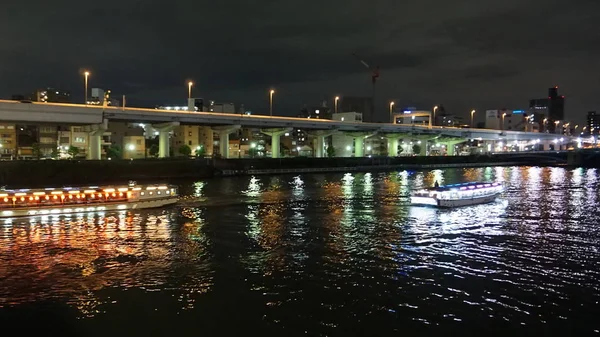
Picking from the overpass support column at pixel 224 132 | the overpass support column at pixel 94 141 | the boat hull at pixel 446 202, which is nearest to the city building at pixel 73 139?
the overpass support column at pixel 94 141

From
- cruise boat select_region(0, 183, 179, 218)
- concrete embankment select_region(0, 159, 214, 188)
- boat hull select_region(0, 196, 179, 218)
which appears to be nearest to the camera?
boat hull select_region(0, 196, 179, 218)

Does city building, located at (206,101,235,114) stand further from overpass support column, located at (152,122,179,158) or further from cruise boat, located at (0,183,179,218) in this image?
cruise boat, located at (0,183,179,218)

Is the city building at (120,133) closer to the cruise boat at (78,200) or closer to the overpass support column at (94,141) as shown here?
the overpass support column at (94,141)

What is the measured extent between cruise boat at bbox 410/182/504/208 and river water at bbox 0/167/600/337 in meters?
4.24

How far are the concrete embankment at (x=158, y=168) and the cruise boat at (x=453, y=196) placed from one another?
47.3 metres

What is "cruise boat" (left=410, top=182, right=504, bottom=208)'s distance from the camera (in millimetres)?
44000

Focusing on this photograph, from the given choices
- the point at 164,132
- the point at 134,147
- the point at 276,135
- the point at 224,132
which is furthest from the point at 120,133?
the point at 276,135

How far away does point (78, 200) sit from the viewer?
41.8m

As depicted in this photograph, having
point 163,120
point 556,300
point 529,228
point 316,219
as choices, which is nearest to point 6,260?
point 316,219

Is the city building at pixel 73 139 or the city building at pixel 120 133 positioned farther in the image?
the city building at pixel 120 133

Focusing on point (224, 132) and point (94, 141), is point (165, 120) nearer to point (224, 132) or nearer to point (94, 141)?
point (94, 141)

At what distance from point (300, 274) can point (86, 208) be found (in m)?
27.3

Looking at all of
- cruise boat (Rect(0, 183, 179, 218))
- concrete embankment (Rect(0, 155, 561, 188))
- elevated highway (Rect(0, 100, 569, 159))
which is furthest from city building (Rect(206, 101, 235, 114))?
cruise boat (Rect(0, 183, 179, 218))

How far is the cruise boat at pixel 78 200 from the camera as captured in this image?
1543 inches
